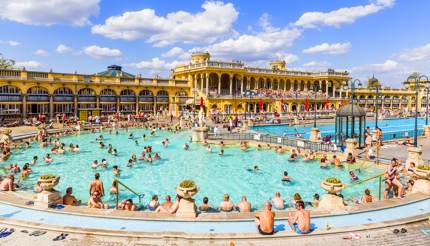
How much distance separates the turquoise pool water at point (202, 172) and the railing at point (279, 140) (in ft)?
5.32

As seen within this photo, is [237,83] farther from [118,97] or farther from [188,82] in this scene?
[118,97]

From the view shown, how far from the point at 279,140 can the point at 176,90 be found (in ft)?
97.9

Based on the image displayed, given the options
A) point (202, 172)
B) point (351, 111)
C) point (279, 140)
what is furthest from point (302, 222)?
point (279, 140)

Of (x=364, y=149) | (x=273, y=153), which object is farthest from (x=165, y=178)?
(x=364, y=149)

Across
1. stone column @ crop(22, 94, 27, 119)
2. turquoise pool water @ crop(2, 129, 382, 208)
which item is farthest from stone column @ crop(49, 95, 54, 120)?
turquoise pool water @ crop(2, 129, 382, 208)

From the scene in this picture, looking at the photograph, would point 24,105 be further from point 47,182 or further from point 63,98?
point 47,182

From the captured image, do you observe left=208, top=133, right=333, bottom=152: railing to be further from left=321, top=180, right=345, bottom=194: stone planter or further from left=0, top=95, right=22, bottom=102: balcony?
left=0, top=95, right=22, bottom=102: balcony

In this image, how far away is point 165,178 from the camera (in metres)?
18.0

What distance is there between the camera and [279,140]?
26.1 m

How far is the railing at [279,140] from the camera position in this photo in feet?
75.6

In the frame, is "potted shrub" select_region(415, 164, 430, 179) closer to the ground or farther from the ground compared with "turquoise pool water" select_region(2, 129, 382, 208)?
farther from the ground

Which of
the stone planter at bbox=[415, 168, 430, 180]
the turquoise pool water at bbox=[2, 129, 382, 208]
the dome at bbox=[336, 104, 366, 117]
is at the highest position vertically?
the dome at bbox=[336, 104, 366, 117]

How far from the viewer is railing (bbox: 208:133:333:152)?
75.6 ft

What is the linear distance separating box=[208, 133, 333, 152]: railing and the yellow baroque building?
8335 mm
